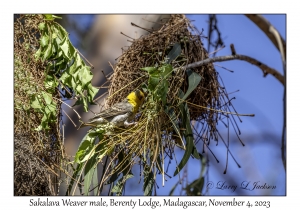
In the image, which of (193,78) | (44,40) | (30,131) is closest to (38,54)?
(44,40)

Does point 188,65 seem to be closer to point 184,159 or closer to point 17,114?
point 184,159

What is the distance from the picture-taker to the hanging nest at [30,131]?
97.4 inches

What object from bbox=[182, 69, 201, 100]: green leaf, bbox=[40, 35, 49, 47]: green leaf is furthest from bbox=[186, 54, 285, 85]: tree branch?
bbox=[40, 35, 49, 47]: green leaf

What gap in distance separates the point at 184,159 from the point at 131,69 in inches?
25.3

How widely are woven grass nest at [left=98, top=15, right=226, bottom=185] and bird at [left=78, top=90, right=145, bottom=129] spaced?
51 millimetres

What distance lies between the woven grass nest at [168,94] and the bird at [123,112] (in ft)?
0.17

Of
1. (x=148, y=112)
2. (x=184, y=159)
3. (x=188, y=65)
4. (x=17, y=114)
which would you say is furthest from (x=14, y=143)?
(x=188, y=65)

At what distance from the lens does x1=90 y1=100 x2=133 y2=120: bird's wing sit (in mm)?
2744

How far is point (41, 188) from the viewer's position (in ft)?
8.43

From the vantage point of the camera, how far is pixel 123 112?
2721 mm

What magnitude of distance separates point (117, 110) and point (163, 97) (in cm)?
36

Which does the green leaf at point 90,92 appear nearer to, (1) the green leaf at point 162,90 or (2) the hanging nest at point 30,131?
(2) the hanging nest at point 30,131

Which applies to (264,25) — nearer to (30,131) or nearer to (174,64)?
(174,64)

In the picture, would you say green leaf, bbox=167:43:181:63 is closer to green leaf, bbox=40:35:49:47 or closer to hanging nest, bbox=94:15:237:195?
hanging nest, bbox=94:15:237:195
